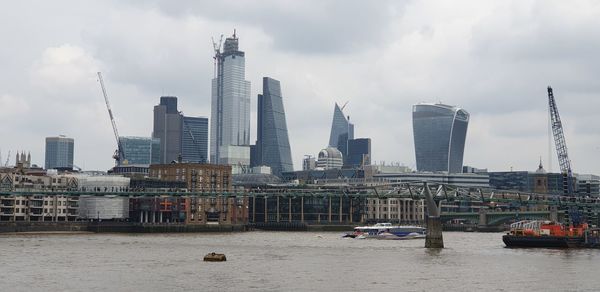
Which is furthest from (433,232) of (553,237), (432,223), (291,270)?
(291,270)

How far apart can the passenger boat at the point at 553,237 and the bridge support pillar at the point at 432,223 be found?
53.5ft

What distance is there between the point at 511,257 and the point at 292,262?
103 feet

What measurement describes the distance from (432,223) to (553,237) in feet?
72.2

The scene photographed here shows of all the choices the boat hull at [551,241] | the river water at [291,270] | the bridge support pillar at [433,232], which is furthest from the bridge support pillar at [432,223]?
the boat hull at [551,241]

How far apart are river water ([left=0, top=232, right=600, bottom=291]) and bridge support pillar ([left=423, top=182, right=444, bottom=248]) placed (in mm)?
6549

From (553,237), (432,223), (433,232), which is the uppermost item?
(432,223)

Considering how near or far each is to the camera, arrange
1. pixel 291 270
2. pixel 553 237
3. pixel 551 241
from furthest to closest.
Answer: pixel 553 237 < pixel 551 241 < pixel 291 270

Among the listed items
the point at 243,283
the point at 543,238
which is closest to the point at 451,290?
the point at 243,283

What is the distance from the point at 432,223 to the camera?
145375 mm

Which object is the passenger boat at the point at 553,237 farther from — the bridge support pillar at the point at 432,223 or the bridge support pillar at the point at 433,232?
the bridge support pillar at the point at 433,232

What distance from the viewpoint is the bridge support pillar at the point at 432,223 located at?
472 ft

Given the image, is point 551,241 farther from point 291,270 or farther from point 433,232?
point 291,270

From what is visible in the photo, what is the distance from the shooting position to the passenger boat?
153125mm

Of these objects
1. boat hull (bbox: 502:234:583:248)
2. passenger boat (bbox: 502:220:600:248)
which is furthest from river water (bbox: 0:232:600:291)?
passenger boat (bbox: 502:220:600:248)
